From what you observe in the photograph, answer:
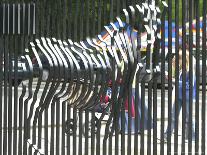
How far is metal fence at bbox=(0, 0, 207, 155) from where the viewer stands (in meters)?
4.65

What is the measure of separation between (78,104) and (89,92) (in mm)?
237

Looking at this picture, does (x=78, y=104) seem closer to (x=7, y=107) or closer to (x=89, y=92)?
(x=89, y=92)

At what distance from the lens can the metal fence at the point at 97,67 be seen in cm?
465

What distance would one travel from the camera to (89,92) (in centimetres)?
461

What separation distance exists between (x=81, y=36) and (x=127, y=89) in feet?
2.38

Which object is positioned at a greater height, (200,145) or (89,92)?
(89,92)

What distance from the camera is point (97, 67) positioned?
4684mm

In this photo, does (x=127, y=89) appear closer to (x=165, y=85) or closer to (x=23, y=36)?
(x=165, y=85)

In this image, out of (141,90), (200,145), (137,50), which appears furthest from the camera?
(200,145)

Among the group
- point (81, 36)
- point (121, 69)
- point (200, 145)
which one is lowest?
point (200, 145)

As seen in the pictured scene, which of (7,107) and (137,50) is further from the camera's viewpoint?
(7,107)

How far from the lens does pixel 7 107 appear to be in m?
5.01

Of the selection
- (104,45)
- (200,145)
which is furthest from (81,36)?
(200,145)

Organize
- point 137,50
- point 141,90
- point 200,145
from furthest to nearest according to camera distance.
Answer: point 200,145 < point 141,90 < point 137,50
